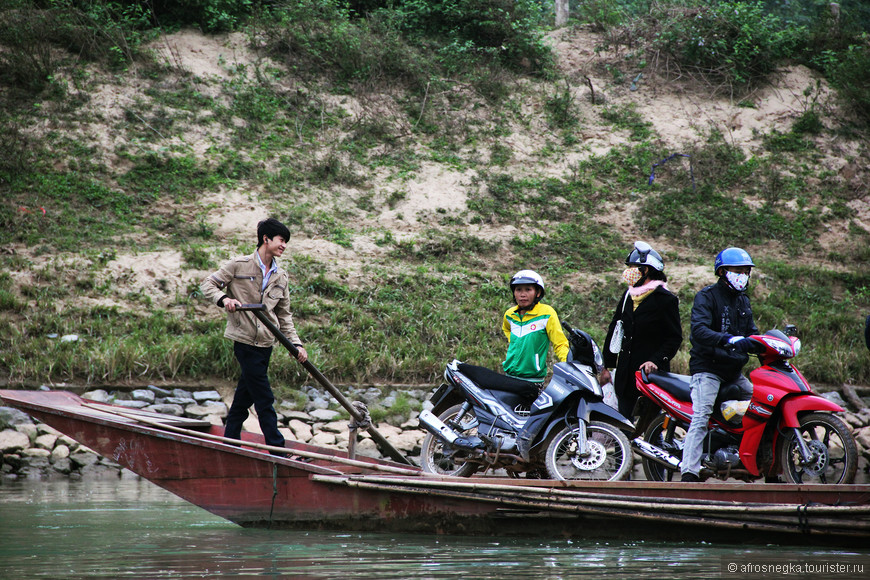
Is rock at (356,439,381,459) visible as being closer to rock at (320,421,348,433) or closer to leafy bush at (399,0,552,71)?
rock at (320,421,348,433)

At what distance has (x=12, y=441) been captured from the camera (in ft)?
30.1

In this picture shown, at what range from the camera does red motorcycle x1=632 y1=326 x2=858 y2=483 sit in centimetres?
550

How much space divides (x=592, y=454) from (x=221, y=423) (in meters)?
5.45

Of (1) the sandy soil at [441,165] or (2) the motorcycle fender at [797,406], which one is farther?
(1) the sandy soil at [441,165]

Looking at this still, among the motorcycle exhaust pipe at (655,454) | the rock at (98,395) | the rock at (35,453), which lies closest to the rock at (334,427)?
the rock at (98,395)

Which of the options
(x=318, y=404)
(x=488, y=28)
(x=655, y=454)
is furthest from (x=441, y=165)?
(x=655, y=454)

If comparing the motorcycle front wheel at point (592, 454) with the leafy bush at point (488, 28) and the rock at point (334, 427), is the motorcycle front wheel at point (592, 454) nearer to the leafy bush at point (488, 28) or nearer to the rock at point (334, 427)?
the rock at point (334, 427)

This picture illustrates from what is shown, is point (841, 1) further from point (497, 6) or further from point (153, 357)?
point (153, 357)

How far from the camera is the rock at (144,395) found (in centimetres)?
985

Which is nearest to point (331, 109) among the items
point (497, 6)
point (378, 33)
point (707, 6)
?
point (378, 33)

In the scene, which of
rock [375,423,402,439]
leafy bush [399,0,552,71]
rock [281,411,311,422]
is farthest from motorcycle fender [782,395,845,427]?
leafy bush [399,0,552,71]

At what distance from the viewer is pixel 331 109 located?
17.2 metres

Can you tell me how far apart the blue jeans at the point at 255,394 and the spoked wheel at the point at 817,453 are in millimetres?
3914

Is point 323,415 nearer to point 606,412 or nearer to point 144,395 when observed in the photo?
point 144,395
